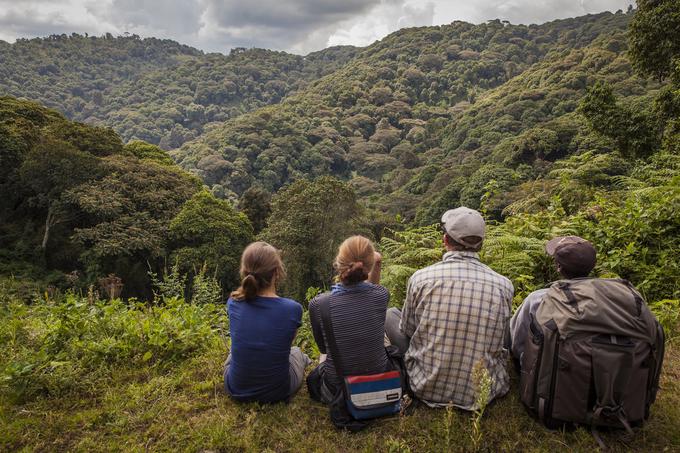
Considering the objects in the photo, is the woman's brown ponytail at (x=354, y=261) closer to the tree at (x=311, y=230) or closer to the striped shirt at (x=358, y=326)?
the striped shirt at (x=358, y=326)

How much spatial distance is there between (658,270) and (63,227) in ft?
67.9

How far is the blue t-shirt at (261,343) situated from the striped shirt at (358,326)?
0.76 ft

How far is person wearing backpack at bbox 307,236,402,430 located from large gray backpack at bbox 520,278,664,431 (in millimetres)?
899

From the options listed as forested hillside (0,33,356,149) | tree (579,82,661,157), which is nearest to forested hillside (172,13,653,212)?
tree (579,82,661,157)

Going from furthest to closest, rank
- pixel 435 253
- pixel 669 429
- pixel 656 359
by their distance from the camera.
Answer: pixel 435 253 → pixel 669 429 → pixel 656 359

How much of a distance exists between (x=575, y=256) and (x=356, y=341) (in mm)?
1445

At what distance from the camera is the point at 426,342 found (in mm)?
2529

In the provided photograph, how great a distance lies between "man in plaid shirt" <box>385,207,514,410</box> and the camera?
7.92 ft

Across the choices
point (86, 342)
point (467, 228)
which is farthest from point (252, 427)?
point (467, 228)

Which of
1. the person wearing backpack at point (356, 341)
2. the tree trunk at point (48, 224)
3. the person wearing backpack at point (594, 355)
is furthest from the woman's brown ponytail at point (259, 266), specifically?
the tree trunk at point (48, 224)

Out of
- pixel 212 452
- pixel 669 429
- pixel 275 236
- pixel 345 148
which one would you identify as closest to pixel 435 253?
pixel 669 429

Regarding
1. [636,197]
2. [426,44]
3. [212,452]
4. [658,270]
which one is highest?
[426,44]

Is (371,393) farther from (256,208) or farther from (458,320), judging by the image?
(256,208)

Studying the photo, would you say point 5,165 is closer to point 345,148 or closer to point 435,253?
point 435,253
